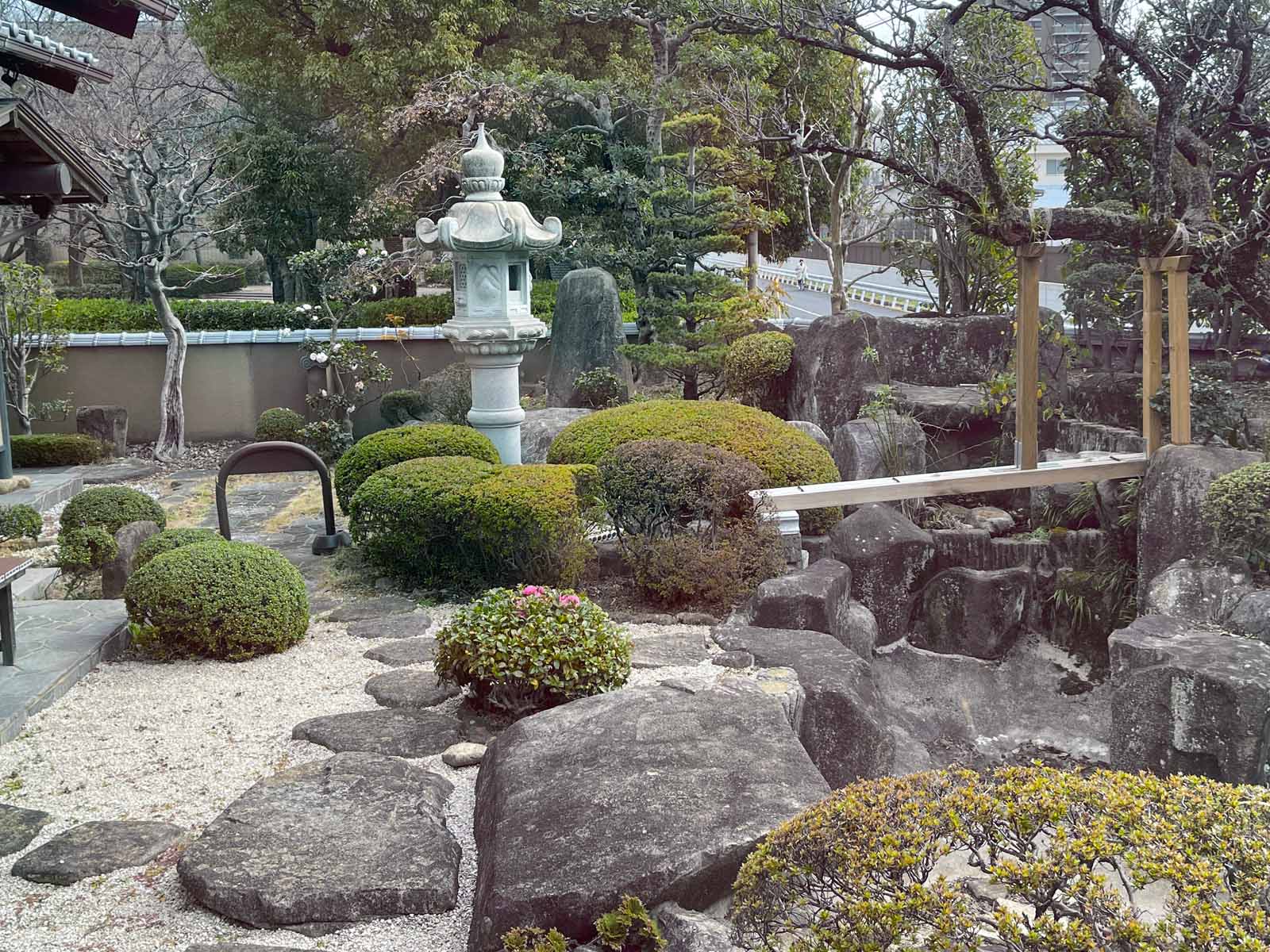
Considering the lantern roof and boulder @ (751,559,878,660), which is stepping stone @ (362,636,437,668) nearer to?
boulder @ (751,559,878,660)

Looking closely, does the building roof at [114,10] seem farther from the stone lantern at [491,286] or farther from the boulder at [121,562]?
the boulder at [121,562]

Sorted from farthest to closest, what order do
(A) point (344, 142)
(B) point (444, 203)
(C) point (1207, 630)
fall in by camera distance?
(A) point (344, 142) < (B) point (444, 203) < (C) point (1207, 630)

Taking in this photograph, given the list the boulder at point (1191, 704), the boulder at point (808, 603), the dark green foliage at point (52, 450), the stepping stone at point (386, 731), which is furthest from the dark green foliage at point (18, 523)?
the boulder at point (1191, 704)

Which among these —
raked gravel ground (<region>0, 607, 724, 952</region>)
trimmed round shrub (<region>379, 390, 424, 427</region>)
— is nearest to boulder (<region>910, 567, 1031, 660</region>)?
raked gravel ground (<region>0, 607, 724, 952</region>)

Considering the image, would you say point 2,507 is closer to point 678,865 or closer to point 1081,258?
point 678,865

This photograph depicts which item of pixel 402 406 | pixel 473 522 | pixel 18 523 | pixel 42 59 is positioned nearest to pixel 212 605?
pixel 473 522

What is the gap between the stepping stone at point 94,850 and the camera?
4246mm

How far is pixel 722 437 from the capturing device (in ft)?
28.0

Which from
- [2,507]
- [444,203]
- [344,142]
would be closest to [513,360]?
[2,507]

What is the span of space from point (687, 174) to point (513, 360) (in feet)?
17.9

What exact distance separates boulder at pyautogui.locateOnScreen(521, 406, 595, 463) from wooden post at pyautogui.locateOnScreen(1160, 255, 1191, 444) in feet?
16.9

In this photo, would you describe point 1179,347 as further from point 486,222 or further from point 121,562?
point 121,562

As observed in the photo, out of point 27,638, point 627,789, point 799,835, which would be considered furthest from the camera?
point 27,638

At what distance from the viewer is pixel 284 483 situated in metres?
12.3
